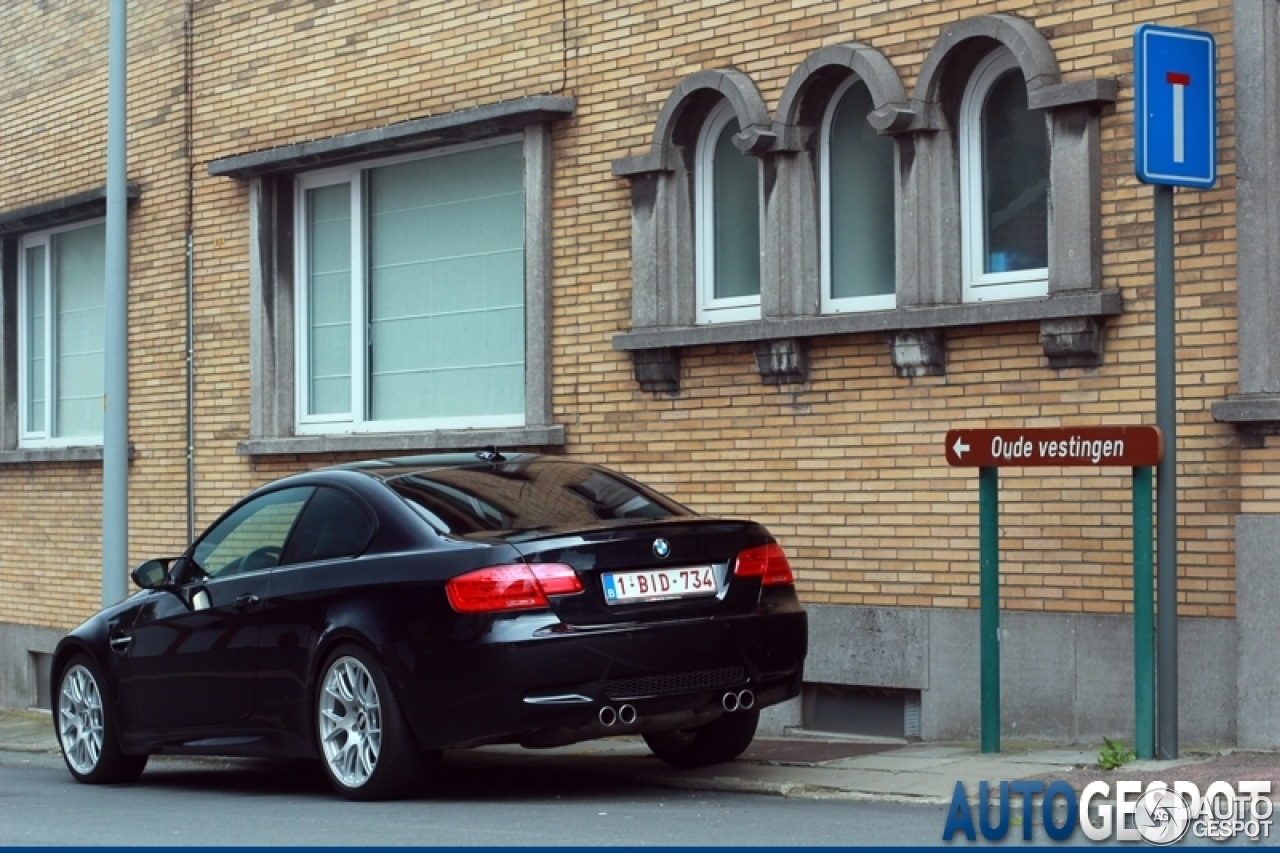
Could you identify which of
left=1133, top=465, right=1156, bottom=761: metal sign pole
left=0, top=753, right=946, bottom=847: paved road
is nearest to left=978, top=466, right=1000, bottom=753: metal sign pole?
left=1133, top=465, right=1156, bottom=761: metal sign pole

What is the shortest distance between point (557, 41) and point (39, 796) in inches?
228

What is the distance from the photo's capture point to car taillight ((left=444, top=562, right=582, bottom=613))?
8.55 meters

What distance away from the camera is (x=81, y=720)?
1127 cm

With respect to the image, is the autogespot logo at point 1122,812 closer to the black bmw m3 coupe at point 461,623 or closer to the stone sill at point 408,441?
the black bmw m3 coupe at point 461,623

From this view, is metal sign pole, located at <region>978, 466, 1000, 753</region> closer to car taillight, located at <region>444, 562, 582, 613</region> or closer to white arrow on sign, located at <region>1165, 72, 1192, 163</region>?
white arrow on sign, located at <region>1165, 72, 1192, 163</region>

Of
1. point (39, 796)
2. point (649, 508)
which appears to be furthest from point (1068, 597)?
point (39, 796)

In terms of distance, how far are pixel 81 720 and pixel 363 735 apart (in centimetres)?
277

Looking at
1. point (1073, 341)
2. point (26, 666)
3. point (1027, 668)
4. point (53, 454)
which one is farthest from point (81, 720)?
point (26, 666)

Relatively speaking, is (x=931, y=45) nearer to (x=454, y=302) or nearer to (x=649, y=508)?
(x=649, y=508)

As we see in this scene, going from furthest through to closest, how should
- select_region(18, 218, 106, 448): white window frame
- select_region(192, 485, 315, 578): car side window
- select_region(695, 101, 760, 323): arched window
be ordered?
select_region(18, 218, 106, 448): white window frame → select_region(695, 101, 760, 323): arched window → select_region(192, 485, 315, 578): car side window

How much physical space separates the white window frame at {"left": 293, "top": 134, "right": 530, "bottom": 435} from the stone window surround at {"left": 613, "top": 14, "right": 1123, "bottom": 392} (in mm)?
2293

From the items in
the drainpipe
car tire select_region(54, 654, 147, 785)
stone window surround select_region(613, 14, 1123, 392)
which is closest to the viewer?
stone window surround select_region(613, 14, 1123, 392)

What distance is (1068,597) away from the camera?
422 inches

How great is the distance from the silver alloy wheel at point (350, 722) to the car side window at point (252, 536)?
2.95 feet
